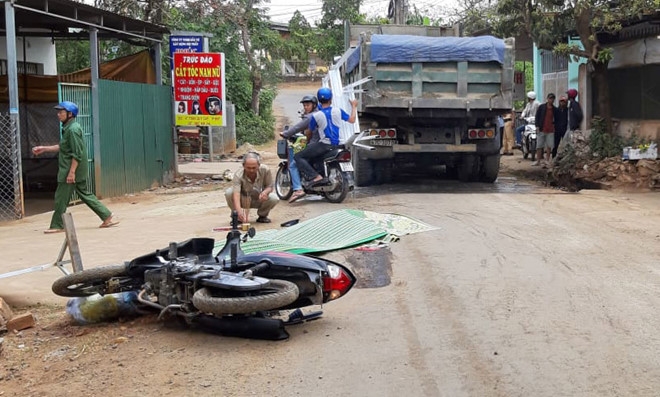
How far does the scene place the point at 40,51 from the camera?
754 inches

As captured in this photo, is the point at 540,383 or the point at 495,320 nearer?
the point at 540,383

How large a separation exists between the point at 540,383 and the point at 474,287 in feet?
6.82

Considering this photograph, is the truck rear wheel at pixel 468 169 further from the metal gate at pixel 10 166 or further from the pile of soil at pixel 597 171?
the metal gate at pixel 10 166

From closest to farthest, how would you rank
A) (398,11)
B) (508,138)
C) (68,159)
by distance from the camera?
(68,159), (508,138), (398,11)

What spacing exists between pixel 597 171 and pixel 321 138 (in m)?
5.59

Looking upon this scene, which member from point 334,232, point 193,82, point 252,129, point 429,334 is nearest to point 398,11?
point 252,129

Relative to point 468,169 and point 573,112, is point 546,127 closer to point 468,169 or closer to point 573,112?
point 573,112

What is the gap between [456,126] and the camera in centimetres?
1318

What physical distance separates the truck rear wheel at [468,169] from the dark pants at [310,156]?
11.5 ft

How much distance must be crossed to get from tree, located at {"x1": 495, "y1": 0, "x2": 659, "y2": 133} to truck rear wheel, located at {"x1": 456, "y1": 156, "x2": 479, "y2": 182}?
2478mm

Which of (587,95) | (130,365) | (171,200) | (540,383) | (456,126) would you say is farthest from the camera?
(587,95)

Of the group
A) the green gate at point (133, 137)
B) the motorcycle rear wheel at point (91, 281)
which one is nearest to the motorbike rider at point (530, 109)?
the green gate at point (133, 137)

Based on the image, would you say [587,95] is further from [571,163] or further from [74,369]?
[74,369]

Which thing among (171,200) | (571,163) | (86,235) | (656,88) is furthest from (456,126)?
(86,235)
